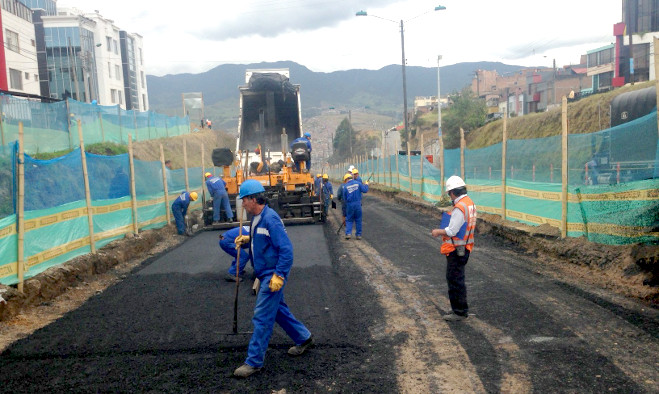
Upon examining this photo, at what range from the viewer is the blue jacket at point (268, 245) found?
4520 millimetres

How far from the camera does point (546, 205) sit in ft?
31.5

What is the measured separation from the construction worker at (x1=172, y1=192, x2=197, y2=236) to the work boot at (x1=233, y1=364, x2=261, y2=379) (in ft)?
29.6

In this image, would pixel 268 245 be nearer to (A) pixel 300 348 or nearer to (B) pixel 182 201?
(A) pixel 300 348

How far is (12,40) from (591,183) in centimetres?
3728

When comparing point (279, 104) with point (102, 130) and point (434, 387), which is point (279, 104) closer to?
point (102, 130)

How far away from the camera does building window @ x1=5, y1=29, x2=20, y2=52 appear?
3350cm

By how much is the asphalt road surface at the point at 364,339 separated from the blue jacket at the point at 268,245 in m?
0.86

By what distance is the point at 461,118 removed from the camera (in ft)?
179

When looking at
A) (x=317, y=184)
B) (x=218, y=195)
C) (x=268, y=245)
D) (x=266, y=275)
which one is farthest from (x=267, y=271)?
(x=317, y=184)

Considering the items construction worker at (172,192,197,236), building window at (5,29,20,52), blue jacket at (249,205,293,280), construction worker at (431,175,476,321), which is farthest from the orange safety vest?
building window at (5,29,20,52)

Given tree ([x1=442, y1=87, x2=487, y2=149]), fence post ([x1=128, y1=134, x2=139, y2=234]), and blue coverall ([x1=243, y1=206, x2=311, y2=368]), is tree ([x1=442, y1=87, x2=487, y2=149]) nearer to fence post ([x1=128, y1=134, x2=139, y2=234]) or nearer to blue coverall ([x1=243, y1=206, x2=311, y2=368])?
fence post ([x1=128, y1=134, x2=139, y2=234])

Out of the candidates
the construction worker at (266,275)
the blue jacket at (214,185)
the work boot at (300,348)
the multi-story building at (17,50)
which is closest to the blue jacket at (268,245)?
the construction worker at (266,275)

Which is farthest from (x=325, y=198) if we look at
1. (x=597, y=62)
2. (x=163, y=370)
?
(x=597, y=62)

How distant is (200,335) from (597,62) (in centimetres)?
5989
